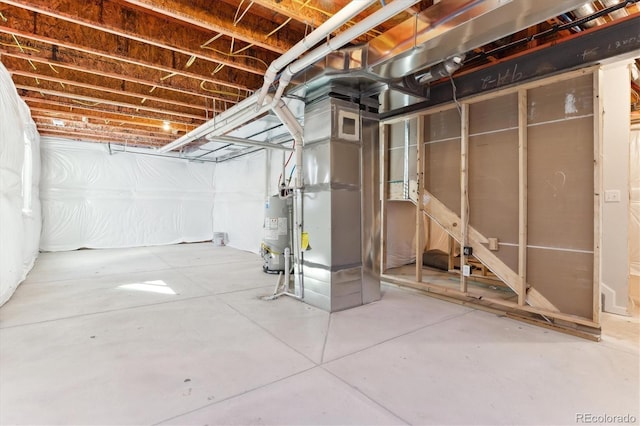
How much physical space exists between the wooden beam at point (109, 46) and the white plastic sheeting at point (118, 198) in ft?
15.7

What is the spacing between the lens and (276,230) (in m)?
4.89

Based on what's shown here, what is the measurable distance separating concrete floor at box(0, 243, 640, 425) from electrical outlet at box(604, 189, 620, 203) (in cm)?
118

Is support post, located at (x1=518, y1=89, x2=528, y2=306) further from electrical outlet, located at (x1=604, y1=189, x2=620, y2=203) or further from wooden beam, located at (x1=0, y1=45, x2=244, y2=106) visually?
wooden beam, located at (x1=0, y1=45, x2=244, y2=106)

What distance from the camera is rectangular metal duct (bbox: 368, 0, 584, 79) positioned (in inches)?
73.5

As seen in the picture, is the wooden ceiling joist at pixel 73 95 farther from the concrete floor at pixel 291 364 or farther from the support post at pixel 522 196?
the support post at pixel 522 196

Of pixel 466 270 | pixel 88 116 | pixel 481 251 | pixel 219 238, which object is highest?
pixel 88 116

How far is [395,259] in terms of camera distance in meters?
4.91

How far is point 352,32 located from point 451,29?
0.66 m

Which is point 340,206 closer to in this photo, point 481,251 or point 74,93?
point 481,251

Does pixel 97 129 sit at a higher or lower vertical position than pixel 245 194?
higher

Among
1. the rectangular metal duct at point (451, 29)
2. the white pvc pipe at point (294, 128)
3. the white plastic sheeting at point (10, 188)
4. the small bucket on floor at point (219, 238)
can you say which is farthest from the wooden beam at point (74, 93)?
the small bucket on floor at point (219, 238)

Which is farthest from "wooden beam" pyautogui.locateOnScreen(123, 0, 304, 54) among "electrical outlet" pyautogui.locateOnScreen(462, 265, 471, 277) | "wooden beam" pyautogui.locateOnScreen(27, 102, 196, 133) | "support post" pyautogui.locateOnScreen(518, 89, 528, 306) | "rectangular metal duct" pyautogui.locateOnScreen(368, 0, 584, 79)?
"wooden beam" pyautogui.locateOnScreen(27, 102, 196, 133)

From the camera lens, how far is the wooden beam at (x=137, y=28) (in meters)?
2.34

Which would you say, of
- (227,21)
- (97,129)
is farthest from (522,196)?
(97,129)
